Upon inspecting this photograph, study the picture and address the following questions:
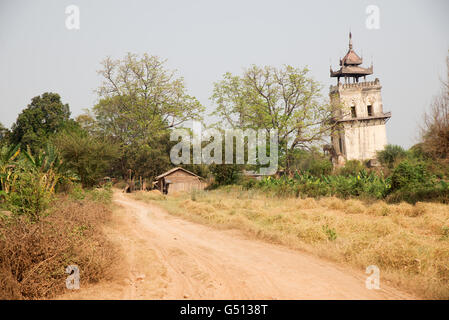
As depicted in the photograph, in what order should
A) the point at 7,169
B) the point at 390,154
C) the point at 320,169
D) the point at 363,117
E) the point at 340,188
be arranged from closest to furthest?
the point at 7,169, the point at 340,188, the point at 320,169, the point at 390,154, the point at 363,117

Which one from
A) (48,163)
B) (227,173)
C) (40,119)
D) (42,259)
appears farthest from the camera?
(40,119)

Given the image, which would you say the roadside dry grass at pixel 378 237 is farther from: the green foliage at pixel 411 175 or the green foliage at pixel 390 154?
the green foliage at pixel 390 154

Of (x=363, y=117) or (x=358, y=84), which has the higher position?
(x=358, y=84)

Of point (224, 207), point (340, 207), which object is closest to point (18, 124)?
point (224, 207)

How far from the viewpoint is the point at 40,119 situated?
39.4m

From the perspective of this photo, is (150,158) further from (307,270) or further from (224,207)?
(307,270)

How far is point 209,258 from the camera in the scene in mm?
6637

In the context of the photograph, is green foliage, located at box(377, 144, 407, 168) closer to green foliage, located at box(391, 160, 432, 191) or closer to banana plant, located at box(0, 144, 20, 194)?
green foliage, located at box(391, 160, 432, 191)

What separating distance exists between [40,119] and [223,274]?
4133cm

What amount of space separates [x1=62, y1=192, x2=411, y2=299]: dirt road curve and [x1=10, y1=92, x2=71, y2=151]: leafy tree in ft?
117

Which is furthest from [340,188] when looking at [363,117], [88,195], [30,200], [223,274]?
[363,117]

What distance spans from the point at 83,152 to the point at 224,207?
341 inches

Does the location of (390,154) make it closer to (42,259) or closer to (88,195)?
(88,195)

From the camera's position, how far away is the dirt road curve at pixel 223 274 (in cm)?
459
